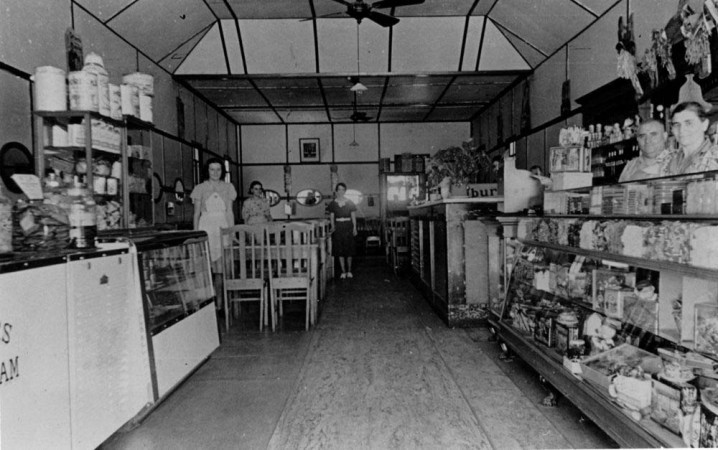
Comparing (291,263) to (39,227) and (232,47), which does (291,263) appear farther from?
(232,47)

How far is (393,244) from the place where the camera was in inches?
340

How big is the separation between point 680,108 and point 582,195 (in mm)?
717

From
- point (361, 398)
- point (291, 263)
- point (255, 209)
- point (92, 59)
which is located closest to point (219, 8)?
point (255, 209)

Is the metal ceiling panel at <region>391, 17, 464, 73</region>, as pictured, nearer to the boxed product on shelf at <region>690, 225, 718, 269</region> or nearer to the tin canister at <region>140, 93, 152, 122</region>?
the tin canister at <region>140, 93, 152, 122</region>

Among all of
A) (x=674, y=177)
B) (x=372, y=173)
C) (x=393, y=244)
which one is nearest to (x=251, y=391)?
(x=674, y=177)

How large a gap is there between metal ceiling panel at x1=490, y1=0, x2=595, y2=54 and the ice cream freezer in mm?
5694

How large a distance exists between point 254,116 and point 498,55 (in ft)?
21.1

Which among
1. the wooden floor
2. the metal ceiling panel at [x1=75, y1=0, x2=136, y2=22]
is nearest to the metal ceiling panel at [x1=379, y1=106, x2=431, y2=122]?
the metal ceiling panel at [x1=75, y1=0, x2=136, y2=22]

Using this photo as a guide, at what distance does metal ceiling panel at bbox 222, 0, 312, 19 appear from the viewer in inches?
283

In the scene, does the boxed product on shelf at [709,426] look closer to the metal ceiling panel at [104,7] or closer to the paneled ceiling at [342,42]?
the paneled ceiling at [342,42]

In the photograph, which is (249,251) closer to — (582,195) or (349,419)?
(349,419)

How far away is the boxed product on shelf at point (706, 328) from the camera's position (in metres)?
1.78

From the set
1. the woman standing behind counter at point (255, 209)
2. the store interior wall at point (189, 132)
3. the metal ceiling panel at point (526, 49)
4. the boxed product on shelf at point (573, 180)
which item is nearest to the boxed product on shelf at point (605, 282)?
the boxed product on shelf at point (573, 180)

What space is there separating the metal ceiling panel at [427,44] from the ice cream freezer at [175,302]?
5844 mm
